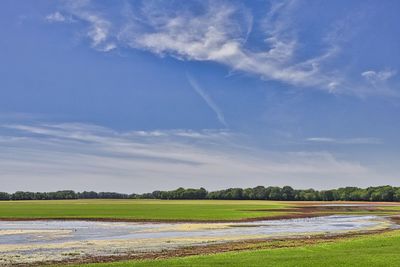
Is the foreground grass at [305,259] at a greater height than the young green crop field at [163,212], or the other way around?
the young green crop field at [163,212]

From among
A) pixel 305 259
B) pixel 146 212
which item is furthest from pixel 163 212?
pixel 305 259

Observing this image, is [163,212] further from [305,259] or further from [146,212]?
[305,259]

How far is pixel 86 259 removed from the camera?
3256 centimetres

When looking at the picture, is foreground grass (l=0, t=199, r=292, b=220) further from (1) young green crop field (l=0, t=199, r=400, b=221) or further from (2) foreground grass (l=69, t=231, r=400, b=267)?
(2) foreground grass (l=69, t=231, r=400, b=267)

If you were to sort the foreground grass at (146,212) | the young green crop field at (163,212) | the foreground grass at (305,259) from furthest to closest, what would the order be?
the foreground grass at (146,212)
the young green crop field at (163,212)
the foreground grass at (305,259)

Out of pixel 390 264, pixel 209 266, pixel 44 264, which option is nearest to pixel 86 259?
pixel 44 264

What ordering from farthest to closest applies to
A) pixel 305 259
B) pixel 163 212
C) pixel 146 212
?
pixel 146 212, pixel 163 212, pixel 305 259


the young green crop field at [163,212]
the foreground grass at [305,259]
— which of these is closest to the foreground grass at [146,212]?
the young green crop field at [163,212]

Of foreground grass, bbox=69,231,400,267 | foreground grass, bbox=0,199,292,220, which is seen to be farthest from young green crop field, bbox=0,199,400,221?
foreground grass, bbox=69,231,400,267

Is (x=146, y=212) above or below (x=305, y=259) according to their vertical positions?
above

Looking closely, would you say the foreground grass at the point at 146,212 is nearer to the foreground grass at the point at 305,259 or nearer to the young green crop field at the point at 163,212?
the young green crop field at the point at 163,212

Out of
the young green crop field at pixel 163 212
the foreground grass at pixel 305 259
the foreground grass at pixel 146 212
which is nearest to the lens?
the foreground grass at pixel 305 259

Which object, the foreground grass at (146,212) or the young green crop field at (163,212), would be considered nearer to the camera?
the young green crop field at (163,212)

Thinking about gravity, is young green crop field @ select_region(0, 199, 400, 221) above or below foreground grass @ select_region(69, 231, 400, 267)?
above
